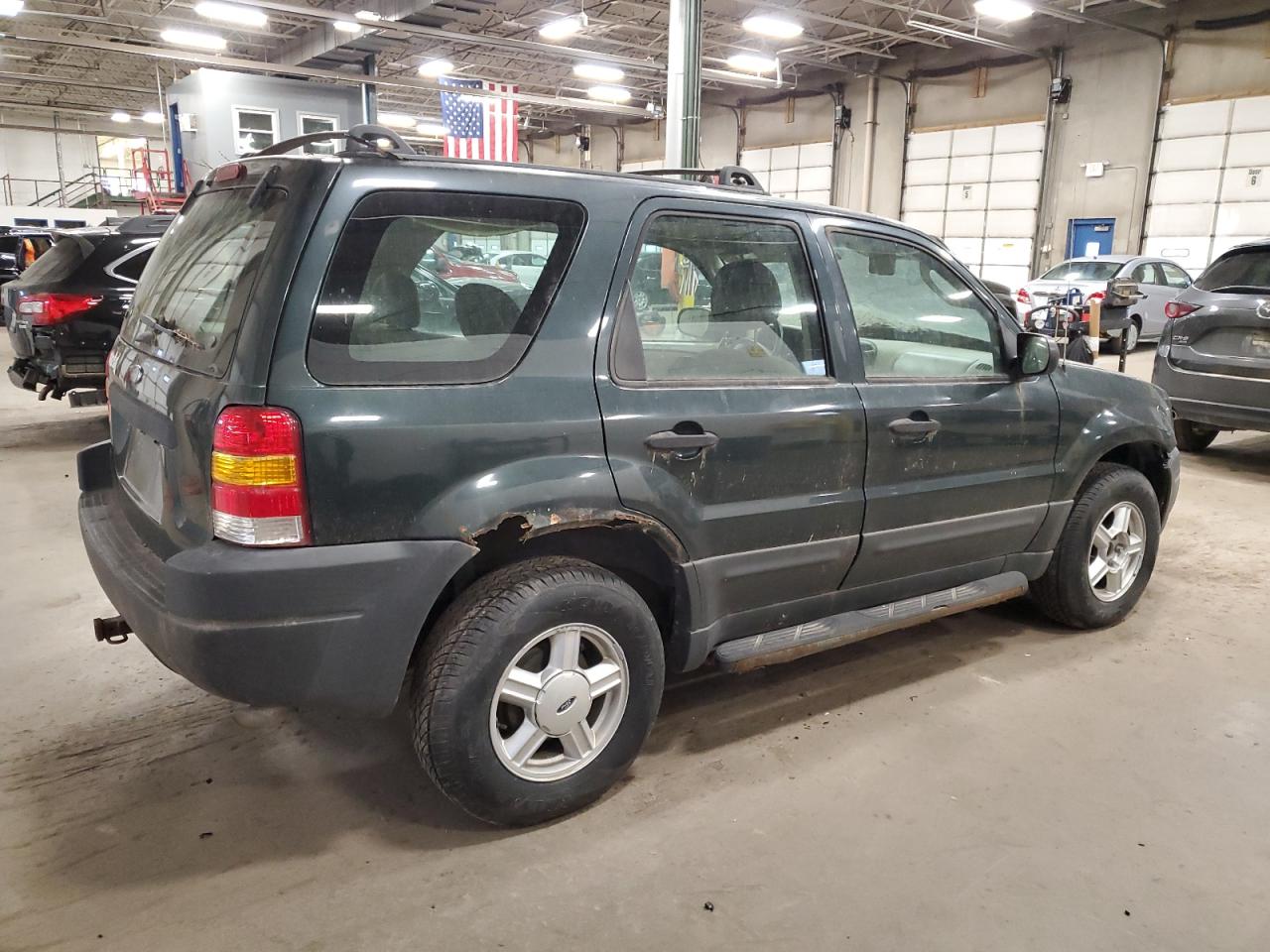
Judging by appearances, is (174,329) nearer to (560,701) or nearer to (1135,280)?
(560,701)

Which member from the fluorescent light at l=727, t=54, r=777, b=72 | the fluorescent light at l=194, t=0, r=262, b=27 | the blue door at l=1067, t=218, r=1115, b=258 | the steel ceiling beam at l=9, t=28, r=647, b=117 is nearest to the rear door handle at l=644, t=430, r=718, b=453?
the steel ceiling beam at l=9, t=28, r=647, b=117

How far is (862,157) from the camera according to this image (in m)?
22.9

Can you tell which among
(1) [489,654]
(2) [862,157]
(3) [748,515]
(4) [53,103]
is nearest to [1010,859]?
(3) [748,515]

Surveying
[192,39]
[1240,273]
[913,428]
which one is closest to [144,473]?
[913,428]

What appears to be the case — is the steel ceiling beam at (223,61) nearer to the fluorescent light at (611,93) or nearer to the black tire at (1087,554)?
the fluorescent light at (611,93)

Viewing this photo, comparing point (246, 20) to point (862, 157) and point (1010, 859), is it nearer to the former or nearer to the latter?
point (862, 157)

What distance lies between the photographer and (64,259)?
6898mm

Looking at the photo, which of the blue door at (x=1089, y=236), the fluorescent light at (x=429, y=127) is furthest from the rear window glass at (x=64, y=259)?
the fluorescent light at (x=429, y=127)

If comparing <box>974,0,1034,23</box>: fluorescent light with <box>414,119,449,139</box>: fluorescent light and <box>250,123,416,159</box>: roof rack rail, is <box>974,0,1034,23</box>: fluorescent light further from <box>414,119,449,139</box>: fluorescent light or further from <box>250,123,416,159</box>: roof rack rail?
<box>414,119,449,139</box>: fluorescent light

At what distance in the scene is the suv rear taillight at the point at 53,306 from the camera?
6.62 meters

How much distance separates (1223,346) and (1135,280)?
30.8 ft

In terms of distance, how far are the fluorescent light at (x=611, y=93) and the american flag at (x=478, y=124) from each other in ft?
34.7

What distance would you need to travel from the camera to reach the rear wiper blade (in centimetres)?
231

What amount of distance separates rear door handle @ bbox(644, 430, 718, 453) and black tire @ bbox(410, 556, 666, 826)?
38 cm
